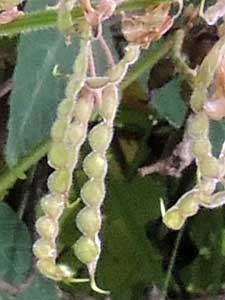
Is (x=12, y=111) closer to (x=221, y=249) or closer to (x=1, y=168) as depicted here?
(x=1, y=168)

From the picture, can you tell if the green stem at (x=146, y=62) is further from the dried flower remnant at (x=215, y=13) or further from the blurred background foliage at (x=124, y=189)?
the dried flower remnant at (x=215, y=13)

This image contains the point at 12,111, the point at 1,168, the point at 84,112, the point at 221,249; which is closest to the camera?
the point at 84,112

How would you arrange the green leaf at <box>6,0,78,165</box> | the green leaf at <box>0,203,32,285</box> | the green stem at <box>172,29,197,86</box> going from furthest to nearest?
the green leaf at <box>0,203,32,285</box> < the green leaf at <box>6,0,78,165</box> < the green stem at <box>172,29,197,86</box>

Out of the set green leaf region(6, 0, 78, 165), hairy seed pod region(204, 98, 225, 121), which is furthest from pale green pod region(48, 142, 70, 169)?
green leaf region(6, 0, 78, 165)

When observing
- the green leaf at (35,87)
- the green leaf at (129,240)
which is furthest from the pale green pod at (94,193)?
the green leaf at (129,240)

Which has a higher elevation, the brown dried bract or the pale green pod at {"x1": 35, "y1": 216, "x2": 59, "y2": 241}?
the brown dried bract

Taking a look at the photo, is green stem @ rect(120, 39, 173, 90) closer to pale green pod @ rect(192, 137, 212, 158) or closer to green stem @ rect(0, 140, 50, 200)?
green stem @ rect(0, 140, 50, 200)

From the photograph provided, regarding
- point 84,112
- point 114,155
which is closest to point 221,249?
point 114,155
